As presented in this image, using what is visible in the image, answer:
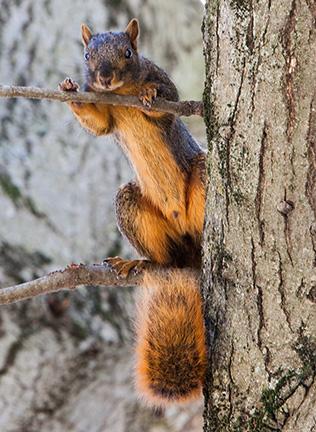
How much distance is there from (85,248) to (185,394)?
1.44 m

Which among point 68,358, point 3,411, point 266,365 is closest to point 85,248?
point 68,358

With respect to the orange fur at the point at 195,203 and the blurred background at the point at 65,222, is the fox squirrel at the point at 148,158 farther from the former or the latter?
the blurred background at the point at 65,222

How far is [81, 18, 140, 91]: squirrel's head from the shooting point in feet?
7.48

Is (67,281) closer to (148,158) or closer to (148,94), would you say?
(148,94)

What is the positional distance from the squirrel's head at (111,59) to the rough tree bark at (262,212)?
2.34ft

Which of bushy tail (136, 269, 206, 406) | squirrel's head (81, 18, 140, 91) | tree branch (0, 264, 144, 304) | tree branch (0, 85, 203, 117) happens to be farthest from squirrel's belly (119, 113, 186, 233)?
bushy tail (136, 269, 206, 406)

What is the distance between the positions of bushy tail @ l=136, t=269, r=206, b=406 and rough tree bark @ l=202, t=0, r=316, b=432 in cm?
6

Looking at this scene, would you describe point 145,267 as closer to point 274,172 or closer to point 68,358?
point 68,358

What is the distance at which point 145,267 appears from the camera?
2.40m

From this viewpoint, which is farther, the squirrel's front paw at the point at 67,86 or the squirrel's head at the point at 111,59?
the squirrel's head at the point at 111,59

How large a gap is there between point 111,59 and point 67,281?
2.81ft

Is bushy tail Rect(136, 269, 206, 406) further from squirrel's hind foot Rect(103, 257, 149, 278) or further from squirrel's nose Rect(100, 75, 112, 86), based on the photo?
squirrel's nose Rect(100, 75, 112, 86)

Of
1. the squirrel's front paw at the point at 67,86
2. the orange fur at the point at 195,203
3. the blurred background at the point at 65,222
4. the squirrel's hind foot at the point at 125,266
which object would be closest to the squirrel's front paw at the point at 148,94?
the squirrel's front paw at the point at 67,86

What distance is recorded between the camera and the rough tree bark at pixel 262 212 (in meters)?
1.40
